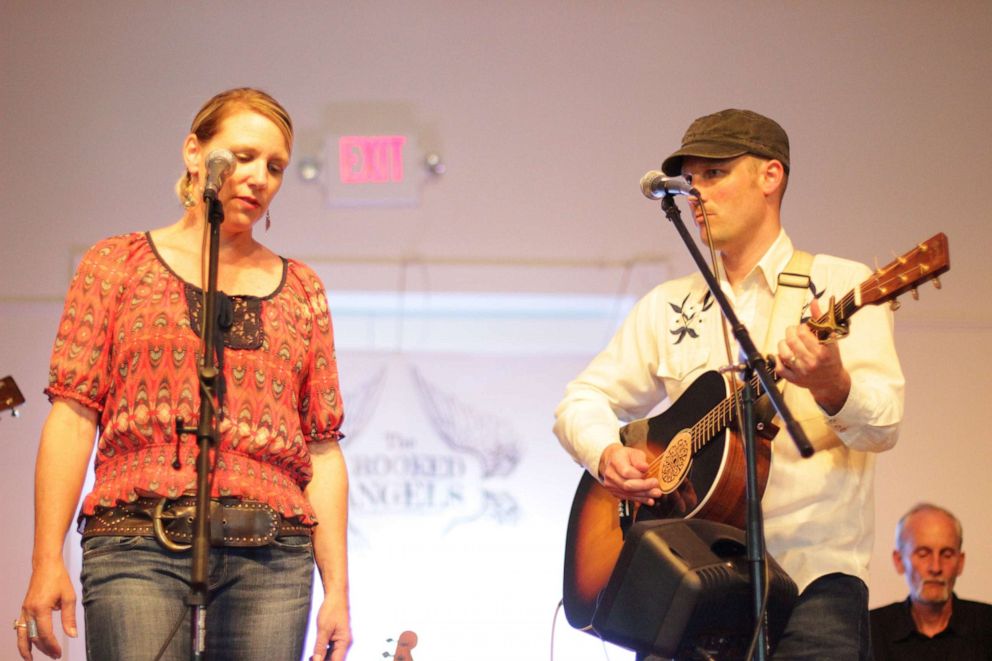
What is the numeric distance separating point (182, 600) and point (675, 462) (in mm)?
1190

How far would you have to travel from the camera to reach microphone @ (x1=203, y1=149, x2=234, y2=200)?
208 cm

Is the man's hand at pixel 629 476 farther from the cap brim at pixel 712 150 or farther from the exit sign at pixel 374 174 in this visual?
the exit sign at pixel 374 174

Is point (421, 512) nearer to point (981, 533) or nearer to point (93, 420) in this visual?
point (981, 533)

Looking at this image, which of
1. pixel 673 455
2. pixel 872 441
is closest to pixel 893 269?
pixel 872 441

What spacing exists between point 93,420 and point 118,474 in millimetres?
149

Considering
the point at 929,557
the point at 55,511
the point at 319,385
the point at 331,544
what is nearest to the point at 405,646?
the point at 929,557

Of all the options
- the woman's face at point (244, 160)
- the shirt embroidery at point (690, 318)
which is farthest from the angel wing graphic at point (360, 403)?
the woman's face at point (244, 160)

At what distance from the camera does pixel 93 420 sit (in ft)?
7.04

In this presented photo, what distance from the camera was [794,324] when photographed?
8.71ft

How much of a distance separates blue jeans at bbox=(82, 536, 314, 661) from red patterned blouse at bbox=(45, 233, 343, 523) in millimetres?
87

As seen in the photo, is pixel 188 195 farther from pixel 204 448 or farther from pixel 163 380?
pixel 204 448

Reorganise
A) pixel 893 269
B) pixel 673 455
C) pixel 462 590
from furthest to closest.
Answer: pixel 462 590 < pixel 673 455 < pixel 893 269

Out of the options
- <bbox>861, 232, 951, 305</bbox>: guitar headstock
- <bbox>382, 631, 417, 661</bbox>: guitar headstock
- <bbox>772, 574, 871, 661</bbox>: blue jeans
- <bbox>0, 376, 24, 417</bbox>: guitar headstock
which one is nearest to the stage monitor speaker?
<bbox>772, 574, 871, 661</bbox>: blue jeans

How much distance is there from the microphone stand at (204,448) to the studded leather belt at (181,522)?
0.09 m
